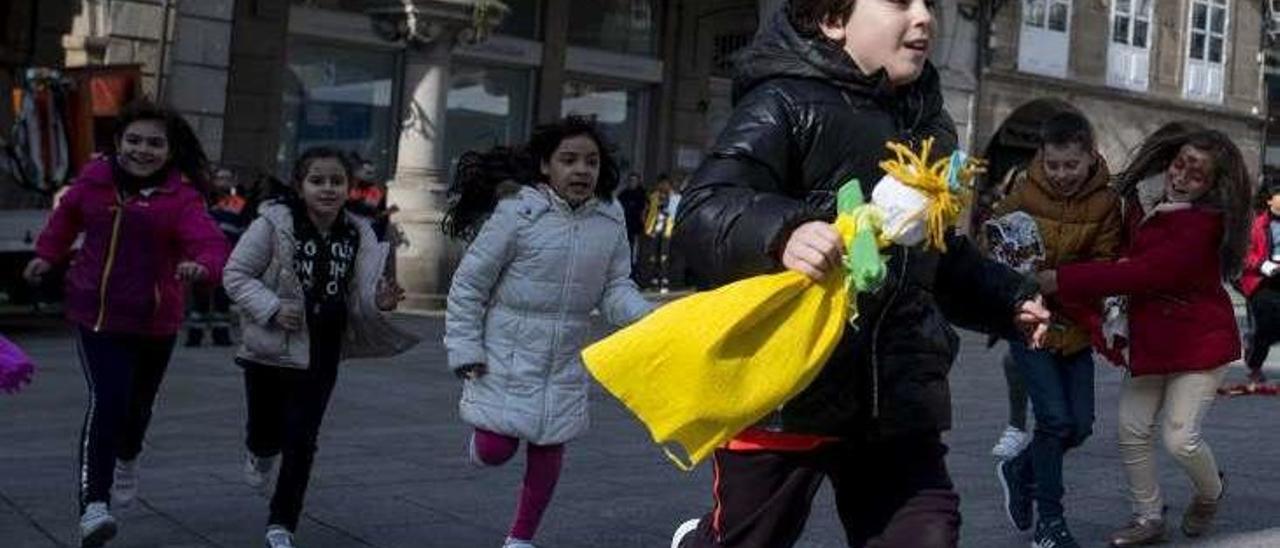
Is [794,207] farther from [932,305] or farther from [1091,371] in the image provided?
[1091,371]

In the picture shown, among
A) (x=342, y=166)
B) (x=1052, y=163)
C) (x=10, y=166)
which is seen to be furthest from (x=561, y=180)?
(x=10, y=166)

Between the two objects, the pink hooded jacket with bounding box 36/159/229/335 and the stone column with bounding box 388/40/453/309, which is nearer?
the pink hooded jacket with bounding box 36/159/229/335

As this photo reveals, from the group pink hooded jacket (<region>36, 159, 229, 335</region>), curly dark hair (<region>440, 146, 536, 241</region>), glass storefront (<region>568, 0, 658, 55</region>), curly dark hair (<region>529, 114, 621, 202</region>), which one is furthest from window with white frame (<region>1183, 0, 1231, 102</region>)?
pink hooded jacket (<region>36, 159, 229, 335</region>)

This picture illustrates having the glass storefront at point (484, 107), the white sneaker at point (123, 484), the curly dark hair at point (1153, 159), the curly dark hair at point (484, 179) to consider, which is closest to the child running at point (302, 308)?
the curly dark hair at point (484, 179)

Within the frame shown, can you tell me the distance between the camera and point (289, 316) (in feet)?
22.7

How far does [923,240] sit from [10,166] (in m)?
15.4

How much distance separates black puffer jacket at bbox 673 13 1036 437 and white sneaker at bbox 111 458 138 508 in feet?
13.2

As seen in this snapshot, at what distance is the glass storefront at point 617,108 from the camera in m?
26.9

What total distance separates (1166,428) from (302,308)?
3.25 m

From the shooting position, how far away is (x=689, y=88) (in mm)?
28000

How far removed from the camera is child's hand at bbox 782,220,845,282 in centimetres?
360

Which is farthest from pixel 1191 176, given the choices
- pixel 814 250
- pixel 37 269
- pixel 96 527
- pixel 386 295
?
pixel 37 269

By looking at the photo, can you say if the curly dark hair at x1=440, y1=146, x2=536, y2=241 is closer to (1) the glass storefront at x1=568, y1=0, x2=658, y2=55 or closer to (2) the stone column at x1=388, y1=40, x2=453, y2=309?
(2) the stone column at x1=388, y1=40, x2=453, y2=309

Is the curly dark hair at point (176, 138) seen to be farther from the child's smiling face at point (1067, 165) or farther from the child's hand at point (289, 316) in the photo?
the child's smiling face at point (1067, 165)
